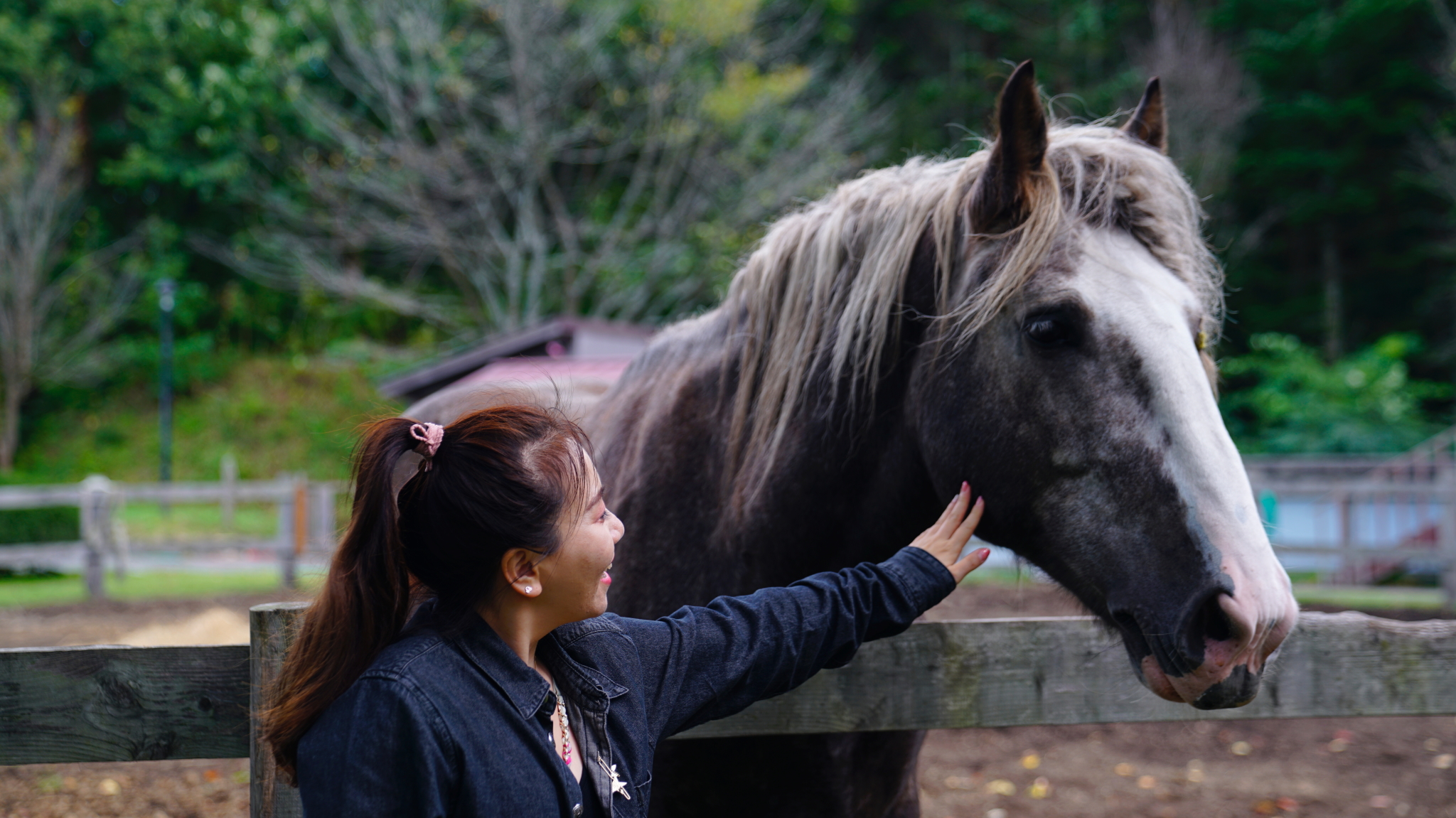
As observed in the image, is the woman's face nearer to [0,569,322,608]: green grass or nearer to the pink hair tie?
the pink hair tie

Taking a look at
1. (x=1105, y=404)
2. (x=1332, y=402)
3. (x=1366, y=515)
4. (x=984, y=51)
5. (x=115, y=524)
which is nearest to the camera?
(x=1105, y=404)

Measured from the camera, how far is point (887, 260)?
182cm

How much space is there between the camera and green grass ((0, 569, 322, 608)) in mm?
10766

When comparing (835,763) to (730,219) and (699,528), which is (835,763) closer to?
(699,528)

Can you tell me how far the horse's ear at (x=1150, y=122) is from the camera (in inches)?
76.2

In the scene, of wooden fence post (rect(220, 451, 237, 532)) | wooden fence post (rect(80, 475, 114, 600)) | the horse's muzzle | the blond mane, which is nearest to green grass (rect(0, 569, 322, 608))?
wooden fence post (rect(80, 475, 114, 600))

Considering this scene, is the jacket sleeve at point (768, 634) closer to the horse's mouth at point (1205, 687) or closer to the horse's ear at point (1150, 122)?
the horse's mouth at point (1205, 687)

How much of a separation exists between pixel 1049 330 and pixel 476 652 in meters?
1.02

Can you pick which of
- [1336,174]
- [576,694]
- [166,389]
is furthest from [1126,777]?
[166,389]

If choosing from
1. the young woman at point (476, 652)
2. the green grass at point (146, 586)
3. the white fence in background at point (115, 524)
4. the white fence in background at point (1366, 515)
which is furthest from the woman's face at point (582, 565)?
the white fence in background at point (115, 524)

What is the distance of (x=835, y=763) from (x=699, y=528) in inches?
22.5

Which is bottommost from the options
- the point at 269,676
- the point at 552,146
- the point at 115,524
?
the point at 115,524

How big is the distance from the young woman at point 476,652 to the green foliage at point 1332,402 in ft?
52.2

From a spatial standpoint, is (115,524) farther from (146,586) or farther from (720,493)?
(720,493)
